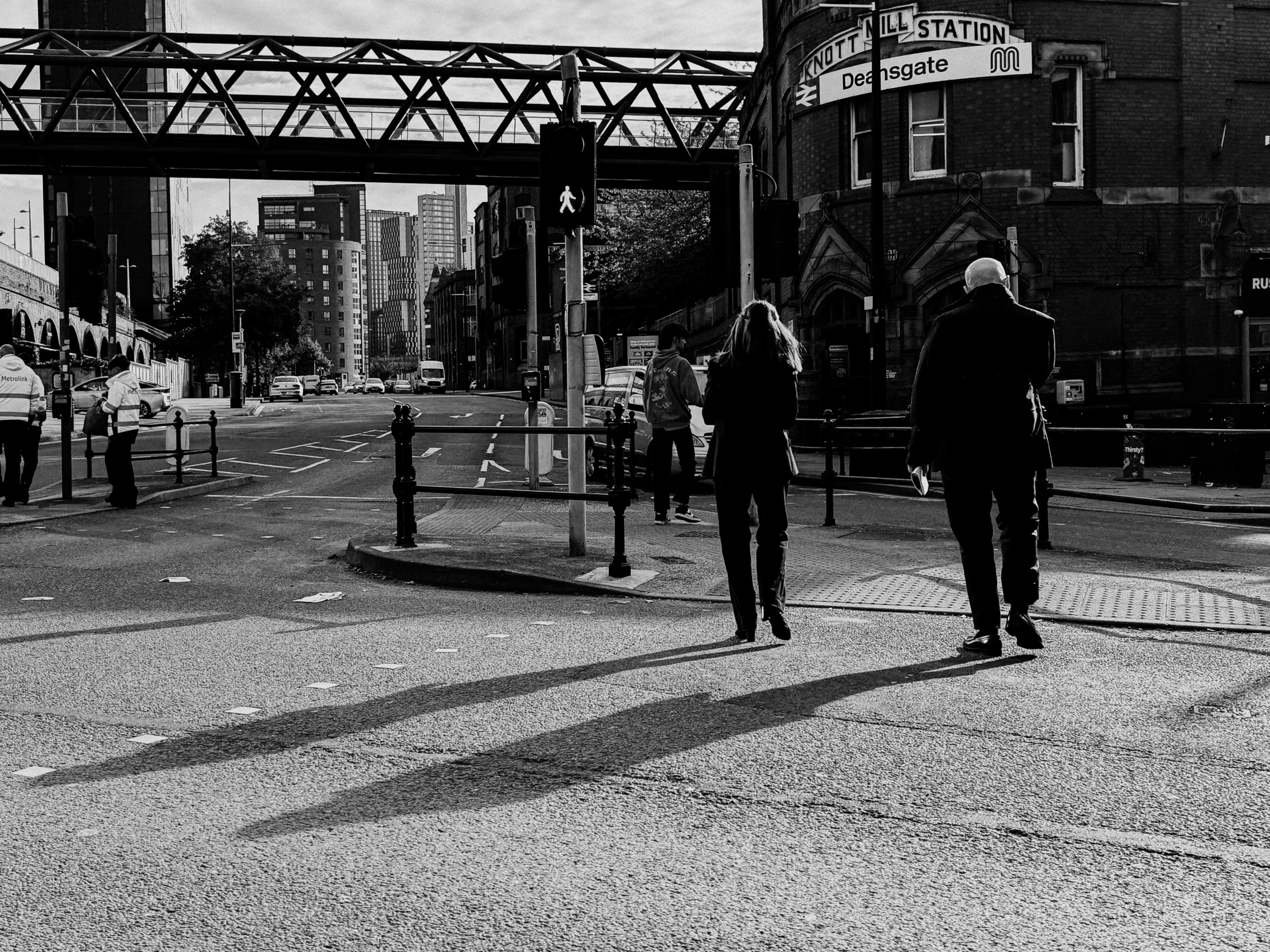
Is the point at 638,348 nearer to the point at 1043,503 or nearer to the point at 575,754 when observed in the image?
the point at 1043,503

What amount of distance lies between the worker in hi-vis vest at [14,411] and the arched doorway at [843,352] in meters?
18.2

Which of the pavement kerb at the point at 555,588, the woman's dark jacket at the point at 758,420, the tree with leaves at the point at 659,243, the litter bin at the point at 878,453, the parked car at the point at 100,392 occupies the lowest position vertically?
the pavement kerb at the point at 555,588

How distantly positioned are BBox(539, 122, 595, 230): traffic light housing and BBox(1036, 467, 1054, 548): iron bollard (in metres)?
3.89

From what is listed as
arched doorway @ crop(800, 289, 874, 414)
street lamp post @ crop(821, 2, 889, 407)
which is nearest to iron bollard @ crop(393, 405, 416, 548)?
street lamp post @ crop(821, 2, 889, 407)

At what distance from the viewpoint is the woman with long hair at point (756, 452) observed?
7148mm

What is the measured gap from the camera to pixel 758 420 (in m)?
7.19

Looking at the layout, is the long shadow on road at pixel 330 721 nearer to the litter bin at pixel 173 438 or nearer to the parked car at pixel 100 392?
the litter bin at pixel 173 438

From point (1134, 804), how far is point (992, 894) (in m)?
0.99

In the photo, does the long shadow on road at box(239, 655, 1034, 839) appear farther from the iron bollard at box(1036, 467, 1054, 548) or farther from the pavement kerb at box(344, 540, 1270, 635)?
the iron bollard at box(1036, 467, 1054, 548)

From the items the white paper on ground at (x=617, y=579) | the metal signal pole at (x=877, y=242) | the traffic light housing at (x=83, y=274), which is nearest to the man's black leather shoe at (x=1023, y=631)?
the white paper on ground at (x=617, y=579)

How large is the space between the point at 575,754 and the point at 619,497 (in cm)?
496

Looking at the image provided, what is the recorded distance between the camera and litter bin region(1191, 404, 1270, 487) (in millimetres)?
18266

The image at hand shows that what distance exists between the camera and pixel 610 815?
13.4 feet

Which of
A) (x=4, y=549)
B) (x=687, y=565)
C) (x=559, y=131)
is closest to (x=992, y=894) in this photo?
(x=687, y=565)
